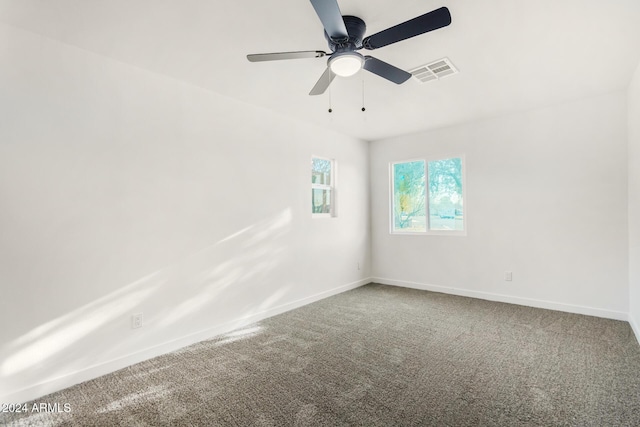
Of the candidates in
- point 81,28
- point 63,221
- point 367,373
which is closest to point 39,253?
point 63,221

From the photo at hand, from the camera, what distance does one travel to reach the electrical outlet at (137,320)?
268 cm

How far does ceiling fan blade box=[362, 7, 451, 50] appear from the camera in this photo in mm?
1711

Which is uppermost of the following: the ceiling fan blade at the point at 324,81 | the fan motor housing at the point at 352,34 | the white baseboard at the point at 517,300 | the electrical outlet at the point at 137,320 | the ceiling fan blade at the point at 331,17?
A: the fan motor housing at the point at 352,34

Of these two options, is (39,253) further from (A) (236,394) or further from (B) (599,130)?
(B) (599,130)

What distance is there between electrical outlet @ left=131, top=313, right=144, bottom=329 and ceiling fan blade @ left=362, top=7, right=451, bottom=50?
2764mm

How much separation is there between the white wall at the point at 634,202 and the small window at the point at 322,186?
342 centimetres

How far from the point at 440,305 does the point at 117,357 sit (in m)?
3.59

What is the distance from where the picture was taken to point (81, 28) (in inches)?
87.3

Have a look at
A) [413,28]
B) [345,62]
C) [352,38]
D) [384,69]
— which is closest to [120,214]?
[345,62]

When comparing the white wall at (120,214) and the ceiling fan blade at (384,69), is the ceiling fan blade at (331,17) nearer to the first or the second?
the ceiling fan blade at (384,69)

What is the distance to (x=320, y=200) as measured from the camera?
4789 mm

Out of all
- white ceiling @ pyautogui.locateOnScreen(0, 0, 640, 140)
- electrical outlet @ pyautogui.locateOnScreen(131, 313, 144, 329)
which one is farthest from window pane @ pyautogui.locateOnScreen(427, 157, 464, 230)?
electrical outlet @ pyautogui.locateOnScreen(131, 313, 144, 329)

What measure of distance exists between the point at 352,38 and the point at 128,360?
3024mm

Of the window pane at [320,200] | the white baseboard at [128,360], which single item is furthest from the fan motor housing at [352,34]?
the white baseboard at [128,360]
